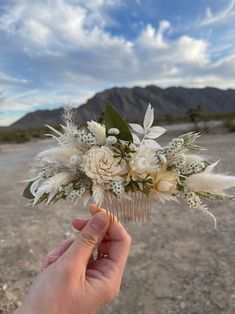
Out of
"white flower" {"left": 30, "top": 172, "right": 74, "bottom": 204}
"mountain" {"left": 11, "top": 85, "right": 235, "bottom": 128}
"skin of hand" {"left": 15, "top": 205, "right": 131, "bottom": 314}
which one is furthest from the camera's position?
"mountain" {"left": 11, "top": 85, "right": 235, "bottom": 128}

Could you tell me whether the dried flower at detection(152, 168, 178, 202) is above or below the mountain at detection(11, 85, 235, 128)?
above

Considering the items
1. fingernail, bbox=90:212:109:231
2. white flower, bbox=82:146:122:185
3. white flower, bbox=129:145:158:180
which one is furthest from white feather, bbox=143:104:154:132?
fingernail, bbox=90:212:109:231

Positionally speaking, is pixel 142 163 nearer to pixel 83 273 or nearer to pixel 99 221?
pixel 99 221

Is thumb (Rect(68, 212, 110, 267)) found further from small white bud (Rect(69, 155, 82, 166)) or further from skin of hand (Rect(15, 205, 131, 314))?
small white bud (Rect(69, 155, 82, 166))

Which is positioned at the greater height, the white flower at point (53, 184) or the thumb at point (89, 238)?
the white flower at point (53, 184)

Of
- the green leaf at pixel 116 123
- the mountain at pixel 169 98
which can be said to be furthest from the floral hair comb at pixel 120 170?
the mountain at pixel 169 98

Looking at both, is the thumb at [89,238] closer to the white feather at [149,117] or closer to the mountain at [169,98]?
the white feather at [149,117]

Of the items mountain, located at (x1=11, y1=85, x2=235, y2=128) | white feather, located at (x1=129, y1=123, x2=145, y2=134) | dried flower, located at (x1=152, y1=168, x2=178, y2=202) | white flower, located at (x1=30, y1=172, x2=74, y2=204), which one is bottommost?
mountain, located at (x1=11, y1=85, x2=235, y2=128)
